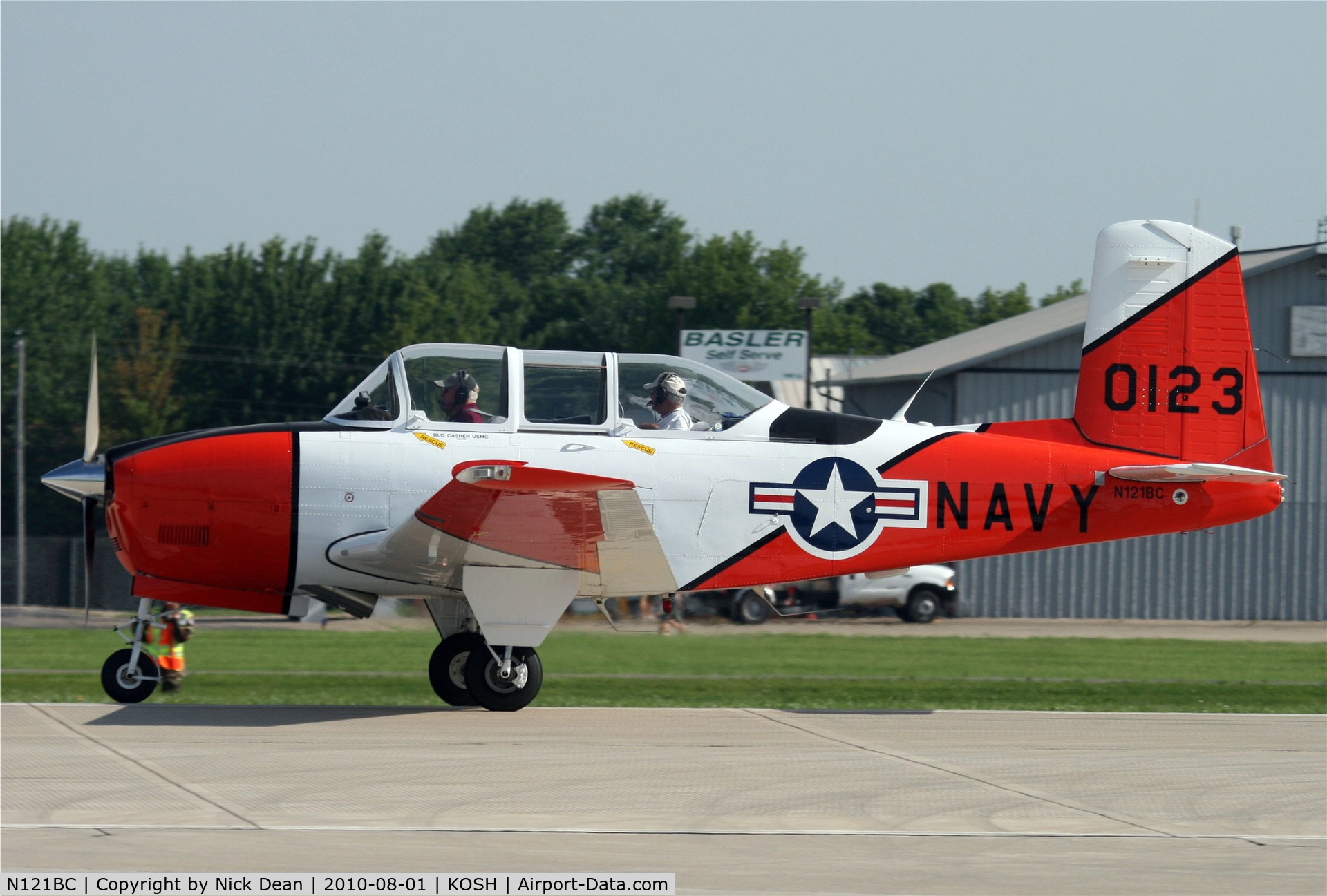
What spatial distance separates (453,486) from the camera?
8688mm

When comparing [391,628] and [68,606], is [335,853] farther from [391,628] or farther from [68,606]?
[68,606]

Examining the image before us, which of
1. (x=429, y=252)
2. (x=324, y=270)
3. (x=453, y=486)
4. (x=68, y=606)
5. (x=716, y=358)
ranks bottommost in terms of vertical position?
(x=68, y=606)

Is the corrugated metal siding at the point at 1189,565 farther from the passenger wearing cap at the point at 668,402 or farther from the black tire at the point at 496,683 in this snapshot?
the black tire at the point at 496,683

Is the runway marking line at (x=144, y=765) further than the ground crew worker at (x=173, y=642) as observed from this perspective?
No

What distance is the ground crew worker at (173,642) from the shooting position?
1159 centimetres

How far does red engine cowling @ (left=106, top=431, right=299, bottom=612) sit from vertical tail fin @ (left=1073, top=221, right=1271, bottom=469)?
22.1 ft

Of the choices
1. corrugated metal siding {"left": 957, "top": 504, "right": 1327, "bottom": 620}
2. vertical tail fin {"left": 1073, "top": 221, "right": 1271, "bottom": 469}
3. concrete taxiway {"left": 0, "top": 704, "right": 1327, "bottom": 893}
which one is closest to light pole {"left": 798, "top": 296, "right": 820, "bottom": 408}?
corrugated metal siding {"left": 957, "top": 504, "right": 1327, "bottom": 620}

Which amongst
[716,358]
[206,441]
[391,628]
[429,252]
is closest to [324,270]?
[429,252]

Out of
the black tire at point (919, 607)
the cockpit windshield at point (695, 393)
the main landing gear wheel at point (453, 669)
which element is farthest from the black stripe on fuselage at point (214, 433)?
A: the black tire at point (919, 607)

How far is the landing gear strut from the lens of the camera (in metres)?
10.0

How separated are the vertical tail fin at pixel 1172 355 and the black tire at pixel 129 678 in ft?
26.3

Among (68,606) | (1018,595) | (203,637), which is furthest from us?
(68,606)

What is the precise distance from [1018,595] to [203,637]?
1611 centimetres

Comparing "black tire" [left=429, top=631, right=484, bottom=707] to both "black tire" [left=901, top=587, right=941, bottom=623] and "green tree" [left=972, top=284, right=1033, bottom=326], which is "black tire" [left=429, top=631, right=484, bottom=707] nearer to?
"black tire" [left=901, top=587, right=941, bottom=623]
